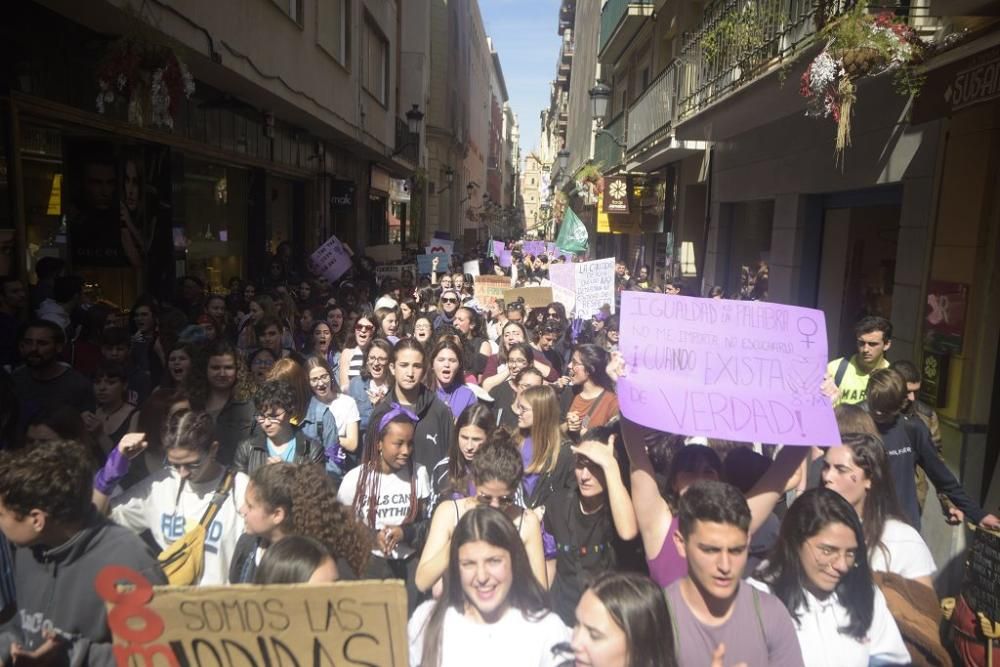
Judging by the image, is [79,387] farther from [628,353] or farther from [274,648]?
[628,353]

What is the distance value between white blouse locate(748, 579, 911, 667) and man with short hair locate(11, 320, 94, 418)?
4151mm

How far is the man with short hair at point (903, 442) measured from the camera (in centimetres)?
419

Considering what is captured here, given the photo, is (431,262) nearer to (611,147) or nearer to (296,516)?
(611,147)

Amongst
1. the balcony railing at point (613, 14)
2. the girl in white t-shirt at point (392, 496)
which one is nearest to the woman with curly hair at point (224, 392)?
the girl in white t-shirt at point (392, 496)

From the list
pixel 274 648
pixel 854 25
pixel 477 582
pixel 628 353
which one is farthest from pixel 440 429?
pixel 854 25

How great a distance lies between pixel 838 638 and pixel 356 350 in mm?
4900

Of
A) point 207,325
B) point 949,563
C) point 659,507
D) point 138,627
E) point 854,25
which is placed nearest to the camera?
point 138,627

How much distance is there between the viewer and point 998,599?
306 cm

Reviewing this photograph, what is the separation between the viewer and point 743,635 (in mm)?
2379

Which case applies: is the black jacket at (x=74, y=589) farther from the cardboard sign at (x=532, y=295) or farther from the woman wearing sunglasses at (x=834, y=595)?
the cardboard sign at (x=532, y=295)

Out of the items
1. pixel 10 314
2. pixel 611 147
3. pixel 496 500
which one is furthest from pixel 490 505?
pixel 611 147

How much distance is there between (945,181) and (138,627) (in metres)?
6.76

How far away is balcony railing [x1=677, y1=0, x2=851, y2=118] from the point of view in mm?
8203

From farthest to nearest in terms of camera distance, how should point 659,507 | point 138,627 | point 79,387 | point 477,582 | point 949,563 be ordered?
1. point 949,563
2. point 79,387
3. point 659,507
4. point 477,582
5. point 138,627
